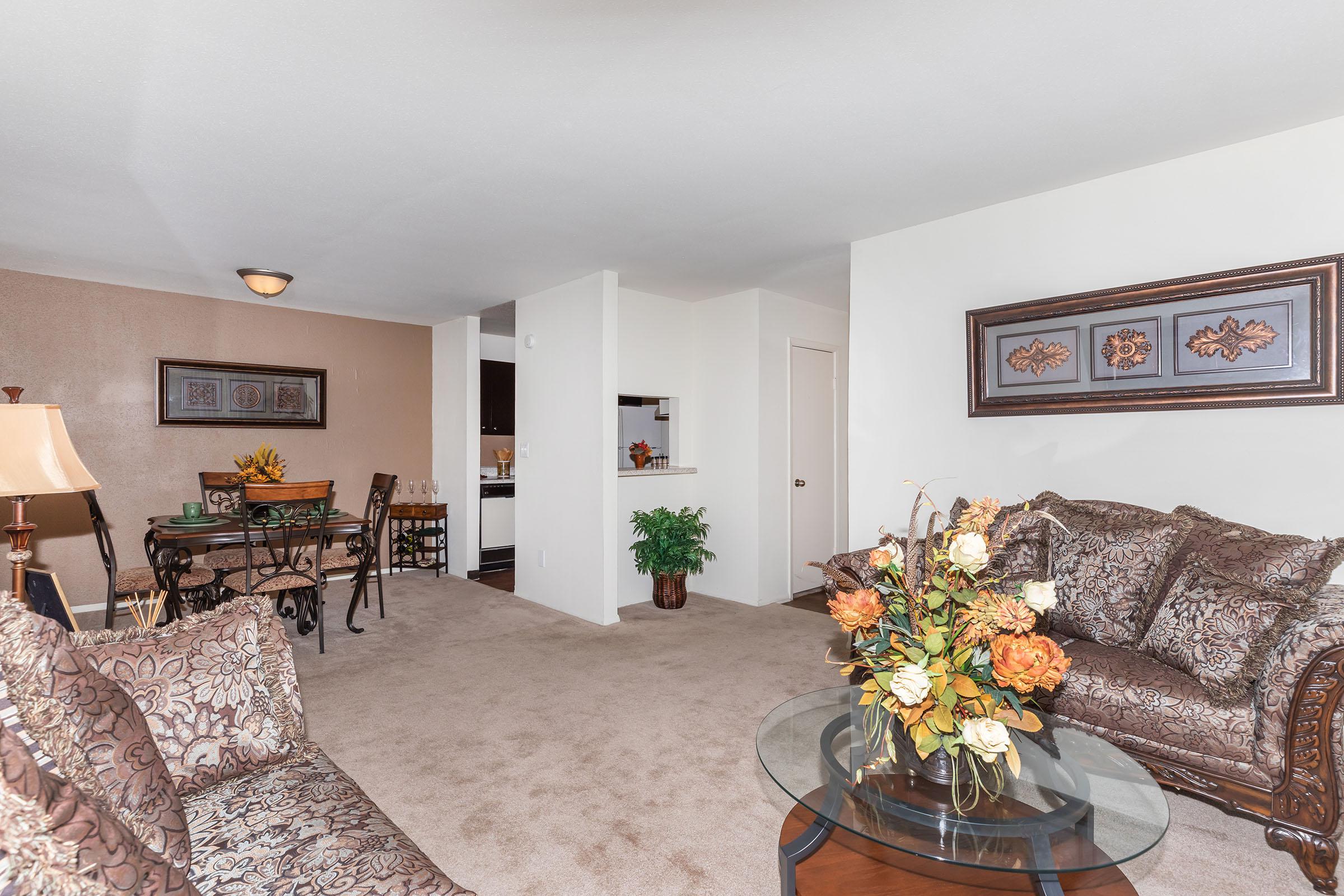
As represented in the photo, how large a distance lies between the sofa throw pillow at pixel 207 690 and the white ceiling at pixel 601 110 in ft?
5.63

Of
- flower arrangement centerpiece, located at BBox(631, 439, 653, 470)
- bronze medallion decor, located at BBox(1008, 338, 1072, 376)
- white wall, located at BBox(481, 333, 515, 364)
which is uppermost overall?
white wall, located at BBox(481, 333, 515, 364)

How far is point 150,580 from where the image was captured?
4.09 meters

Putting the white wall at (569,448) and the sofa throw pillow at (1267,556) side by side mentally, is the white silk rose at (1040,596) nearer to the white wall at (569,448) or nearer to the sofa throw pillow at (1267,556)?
the sofa throw pillow at (1267,556)

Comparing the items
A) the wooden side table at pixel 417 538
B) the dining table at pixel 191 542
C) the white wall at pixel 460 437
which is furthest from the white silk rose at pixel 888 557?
the wooden side table at pixel 417 538

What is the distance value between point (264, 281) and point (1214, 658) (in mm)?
5348

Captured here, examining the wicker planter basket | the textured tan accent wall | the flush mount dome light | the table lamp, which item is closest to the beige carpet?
the wicker planter basket

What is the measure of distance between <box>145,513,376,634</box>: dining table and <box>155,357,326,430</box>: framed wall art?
1307 mm

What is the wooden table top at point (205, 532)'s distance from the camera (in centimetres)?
373

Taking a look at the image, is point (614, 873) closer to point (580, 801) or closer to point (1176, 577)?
point (580, 801)

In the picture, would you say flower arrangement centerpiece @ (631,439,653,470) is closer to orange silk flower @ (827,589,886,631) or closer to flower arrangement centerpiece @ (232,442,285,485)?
flower arrangement centerpiece @ (232,442,285,485)

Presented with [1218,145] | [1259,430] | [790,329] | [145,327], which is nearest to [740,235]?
[790,329]

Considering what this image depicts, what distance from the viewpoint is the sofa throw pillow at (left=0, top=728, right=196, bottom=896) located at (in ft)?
2.50

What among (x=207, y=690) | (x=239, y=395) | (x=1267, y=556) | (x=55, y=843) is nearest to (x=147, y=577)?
(x=239, y=395)

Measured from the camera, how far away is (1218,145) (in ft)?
9.23
